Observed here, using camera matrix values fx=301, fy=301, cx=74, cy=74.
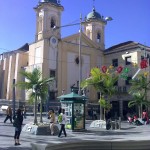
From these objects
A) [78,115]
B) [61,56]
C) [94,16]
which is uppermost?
[94,16]

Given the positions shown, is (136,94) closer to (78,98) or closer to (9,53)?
(78,98)

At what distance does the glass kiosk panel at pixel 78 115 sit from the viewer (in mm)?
20172

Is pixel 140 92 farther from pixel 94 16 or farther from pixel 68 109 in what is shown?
pixel 94 16

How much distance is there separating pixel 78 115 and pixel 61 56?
85.0 feet

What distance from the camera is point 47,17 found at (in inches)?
1759

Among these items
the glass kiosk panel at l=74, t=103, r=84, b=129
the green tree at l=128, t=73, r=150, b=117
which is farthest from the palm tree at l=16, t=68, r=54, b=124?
the green tree at l=128, t=73, r=150, b=117

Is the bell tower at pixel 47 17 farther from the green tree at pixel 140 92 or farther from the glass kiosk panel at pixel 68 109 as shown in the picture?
the glass kiosk panel at pixel 68 109

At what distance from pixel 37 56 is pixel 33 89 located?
24.5 m

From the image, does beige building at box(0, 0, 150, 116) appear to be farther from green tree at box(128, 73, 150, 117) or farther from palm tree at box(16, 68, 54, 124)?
palm tree at box(16, 68, 54, 124)

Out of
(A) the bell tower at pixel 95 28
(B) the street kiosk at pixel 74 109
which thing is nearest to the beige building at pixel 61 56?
(A) the bell tower at pixel 95 28

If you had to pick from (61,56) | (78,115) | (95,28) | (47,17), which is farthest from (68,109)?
(95,28)

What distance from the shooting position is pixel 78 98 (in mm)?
20109

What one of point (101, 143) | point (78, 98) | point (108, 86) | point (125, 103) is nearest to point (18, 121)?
point (101, 143)

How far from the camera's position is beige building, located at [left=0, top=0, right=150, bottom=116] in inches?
1734
